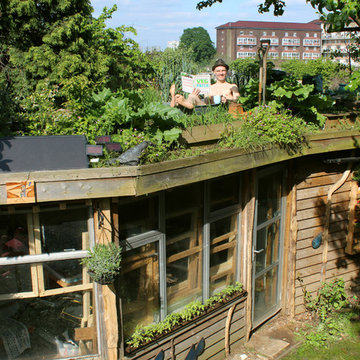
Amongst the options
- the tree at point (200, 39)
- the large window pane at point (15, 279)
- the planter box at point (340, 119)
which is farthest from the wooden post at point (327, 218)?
the tree at point (200, 39)

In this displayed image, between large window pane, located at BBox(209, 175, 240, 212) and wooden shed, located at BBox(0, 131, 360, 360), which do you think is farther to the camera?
large window pane, located at BBox(209, 175, 240, 212)

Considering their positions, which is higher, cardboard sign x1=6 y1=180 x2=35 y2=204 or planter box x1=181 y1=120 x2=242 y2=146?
planter box x1=181 y1=120 x2=242 y2=146

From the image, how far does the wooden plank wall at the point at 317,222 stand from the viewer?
613 centimetres

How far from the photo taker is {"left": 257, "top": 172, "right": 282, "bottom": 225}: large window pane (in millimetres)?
5685

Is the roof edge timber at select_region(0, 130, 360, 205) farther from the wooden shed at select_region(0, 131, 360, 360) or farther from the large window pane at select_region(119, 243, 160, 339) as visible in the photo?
the large window pane at select_region(119, 243, 160, 339)

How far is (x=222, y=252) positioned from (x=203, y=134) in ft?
5.47

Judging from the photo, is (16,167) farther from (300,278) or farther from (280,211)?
(300,278)

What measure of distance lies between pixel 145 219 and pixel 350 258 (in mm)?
4175

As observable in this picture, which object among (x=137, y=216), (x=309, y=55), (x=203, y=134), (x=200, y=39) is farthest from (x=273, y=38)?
(x=137, y=216)

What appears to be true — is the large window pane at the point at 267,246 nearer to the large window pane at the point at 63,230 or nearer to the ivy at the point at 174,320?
the ivy at the point at 174,320

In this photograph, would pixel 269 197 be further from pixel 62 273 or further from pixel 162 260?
pixel 62 273

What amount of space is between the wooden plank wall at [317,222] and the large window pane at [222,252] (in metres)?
1.27

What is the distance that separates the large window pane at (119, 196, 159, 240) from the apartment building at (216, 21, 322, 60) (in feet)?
310

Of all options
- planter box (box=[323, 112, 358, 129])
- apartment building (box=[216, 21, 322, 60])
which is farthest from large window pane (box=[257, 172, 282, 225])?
apartment building (box=[216, 21, 322, 60])
